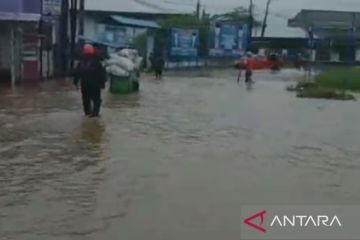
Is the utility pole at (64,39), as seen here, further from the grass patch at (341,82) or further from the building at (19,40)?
the grass patch at (341,82)

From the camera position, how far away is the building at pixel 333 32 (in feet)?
200

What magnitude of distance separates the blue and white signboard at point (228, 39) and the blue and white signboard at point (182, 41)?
461 cm

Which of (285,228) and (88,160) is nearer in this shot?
(285,228)

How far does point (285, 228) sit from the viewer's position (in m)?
7.18

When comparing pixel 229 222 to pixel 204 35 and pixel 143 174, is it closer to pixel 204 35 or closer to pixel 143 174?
pixel 143 174

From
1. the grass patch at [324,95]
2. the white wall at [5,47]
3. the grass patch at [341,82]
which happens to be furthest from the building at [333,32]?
the grass patch at [324,95]

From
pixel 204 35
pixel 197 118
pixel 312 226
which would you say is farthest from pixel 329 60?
pixel 312 226

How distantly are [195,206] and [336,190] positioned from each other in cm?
203

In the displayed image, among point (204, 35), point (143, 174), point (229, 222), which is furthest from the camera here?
point (204, 35)

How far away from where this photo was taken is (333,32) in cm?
6216

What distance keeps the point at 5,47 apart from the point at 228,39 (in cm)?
2764

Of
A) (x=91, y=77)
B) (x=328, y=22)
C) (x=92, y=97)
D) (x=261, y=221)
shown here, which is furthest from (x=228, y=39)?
(x=261, y=221)

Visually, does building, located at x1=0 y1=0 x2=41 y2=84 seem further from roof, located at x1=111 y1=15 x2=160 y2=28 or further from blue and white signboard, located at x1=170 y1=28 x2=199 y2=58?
roof, located at x1=111 y1=15 x2=160 y2=28

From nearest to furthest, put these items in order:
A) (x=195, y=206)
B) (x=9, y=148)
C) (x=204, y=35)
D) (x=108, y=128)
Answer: (x=195, y=206) → (x=9, y=148) → (x=108, y=128) → (x=204, y=35)
